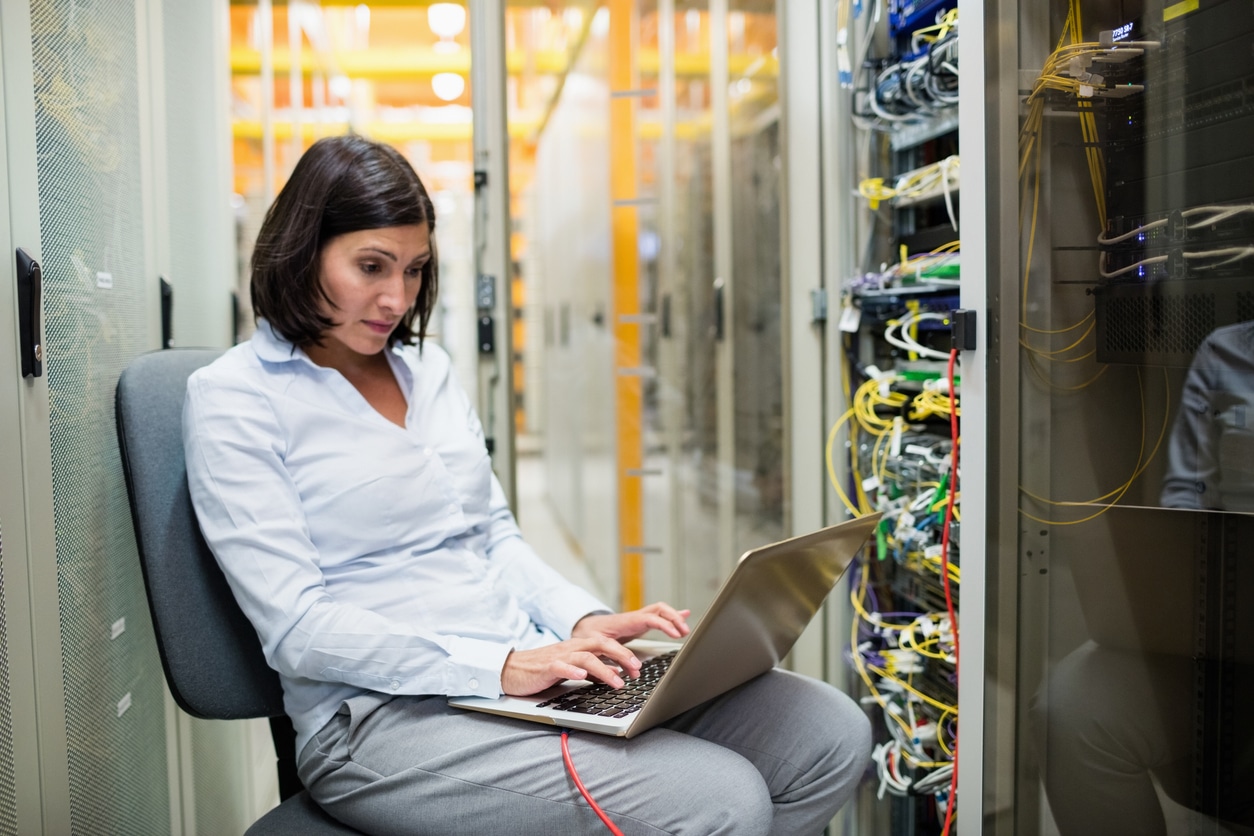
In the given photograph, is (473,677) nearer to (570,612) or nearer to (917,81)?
(570,612)

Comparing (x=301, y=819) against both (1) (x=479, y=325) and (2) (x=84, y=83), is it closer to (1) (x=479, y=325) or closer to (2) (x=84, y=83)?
(2) (x=84, y=83)

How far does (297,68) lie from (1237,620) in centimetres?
260

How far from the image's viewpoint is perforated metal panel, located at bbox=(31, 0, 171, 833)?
3.84 feet

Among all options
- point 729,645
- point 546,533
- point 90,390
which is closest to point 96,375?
point 90,390

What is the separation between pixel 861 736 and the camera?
1.23 m

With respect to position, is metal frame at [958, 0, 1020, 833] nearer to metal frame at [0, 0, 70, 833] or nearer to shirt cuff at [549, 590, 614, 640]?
shirt cuff at [549, 590, 614, 640]

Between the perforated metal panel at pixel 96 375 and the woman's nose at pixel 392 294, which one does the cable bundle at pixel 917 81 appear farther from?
the perforated metal panel at pixel 96 375

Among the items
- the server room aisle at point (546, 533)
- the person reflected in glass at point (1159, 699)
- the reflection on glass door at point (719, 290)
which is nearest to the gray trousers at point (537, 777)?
the person reflected in glass at point (1159, 699)

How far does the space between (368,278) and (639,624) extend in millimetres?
611

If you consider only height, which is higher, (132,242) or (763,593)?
(132,242)

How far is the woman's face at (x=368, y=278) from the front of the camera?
1.32 meters

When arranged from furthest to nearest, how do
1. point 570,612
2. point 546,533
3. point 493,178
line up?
point 546,533 → point 493,178 → point 570,612

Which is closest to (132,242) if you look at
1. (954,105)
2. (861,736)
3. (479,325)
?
(479,325)

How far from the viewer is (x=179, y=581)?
3.95 ft
